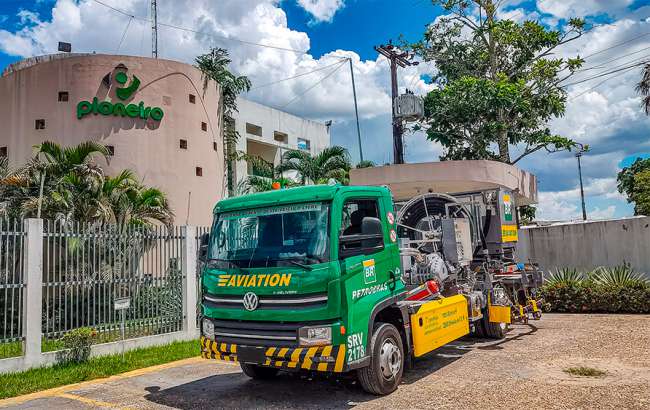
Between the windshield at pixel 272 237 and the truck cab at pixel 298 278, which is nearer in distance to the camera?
the truck cab at pixel 298 278

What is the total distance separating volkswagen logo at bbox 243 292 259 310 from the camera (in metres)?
6.16

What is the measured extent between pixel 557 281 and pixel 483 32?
14450 millimetres

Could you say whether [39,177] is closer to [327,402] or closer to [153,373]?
[153,373]

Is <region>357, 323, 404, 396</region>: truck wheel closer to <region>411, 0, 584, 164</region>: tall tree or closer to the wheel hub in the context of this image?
the wheel hub

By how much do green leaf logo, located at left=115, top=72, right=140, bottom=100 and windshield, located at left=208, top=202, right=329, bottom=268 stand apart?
14973mm

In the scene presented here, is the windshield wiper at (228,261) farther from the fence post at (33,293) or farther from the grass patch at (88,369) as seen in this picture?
the fence post at (33,293)

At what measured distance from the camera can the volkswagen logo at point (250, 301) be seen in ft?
20.2

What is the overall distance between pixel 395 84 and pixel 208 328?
2011cm

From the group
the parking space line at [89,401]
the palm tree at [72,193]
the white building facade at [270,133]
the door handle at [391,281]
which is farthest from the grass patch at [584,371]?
the white building facade at [270,133]

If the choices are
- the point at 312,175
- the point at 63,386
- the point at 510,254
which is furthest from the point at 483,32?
the point at 63,386

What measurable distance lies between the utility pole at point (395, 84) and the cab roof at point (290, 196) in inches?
663

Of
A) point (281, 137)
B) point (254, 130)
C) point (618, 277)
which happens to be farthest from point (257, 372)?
point (281, 137)

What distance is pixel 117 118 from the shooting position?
65.1 feet

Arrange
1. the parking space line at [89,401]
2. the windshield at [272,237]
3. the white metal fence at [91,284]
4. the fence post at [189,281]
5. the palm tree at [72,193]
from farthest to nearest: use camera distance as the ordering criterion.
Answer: the palm tree at [72,193], the fence post at [189,281], the white metal fence at [91,284], the parking space line at [89,401], the windshield at [272,237]
